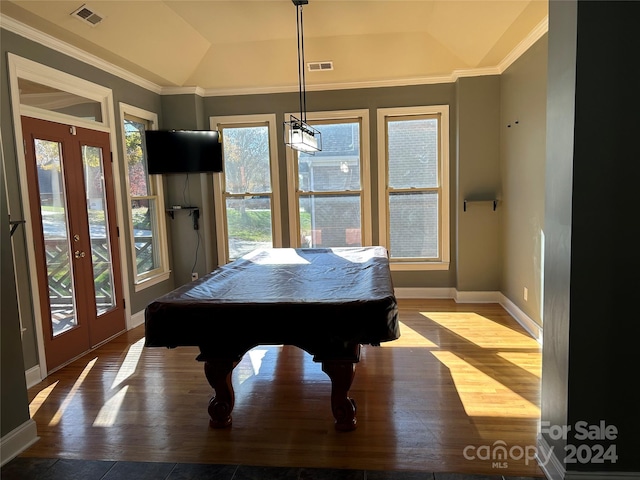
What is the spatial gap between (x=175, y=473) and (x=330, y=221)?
376 cm

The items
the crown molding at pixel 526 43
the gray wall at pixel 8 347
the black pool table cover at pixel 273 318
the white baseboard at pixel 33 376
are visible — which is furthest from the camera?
the crown molding at pixel 526 43

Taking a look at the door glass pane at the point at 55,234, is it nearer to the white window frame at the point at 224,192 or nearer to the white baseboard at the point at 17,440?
the white baseboard at the point at 17,440

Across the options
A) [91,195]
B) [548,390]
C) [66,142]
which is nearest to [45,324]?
[91,195]

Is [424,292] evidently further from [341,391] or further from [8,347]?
[8,347]

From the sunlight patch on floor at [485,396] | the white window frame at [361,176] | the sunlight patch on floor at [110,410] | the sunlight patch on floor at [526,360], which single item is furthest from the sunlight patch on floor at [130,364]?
the sunlight patch on floor at [526,360]

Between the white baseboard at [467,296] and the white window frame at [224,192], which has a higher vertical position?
the white window frame at [224,192]

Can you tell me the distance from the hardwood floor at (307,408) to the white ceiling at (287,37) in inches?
110

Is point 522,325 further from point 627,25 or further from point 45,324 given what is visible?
point 45,324

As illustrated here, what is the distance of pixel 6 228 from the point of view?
7.73 feet

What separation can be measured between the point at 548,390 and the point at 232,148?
4.58 metres

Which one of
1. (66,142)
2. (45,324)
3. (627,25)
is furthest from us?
(66,142)

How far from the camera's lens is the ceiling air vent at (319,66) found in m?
4.77

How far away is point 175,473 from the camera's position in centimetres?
214

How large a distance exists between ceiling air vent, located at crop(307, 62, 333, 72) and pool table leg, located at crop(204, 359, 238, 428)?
11.8 feet
